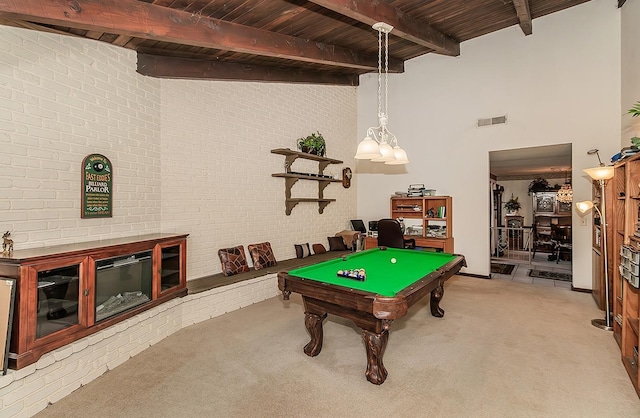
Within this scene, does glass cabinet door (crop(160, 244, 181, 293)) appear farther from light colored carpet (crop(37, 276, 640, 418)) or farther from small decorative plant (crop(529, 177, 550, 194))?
small decorative plant (crop(529, 177, 550, 194))

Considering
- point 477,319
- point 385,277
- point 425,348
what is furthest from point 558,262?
point 385,277

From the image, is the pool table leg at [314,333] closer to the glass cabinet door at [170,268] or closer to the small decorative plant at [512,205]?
the glass cabinet door at [170,268]

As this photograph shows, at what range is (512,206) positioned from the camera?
403 inches

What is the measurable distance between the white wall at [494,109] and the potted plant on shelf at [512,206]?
563 cm

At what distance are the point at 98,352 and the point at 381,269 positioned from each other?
103 inches

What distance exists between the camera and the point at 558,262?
299 inches

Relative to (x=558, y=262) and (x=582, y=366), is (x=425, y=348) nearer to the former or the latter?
(x=582, y=366)

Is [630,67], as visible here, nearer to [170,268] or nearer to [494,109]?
[494,109]

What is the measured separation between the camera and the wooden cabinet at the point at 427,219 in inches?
234

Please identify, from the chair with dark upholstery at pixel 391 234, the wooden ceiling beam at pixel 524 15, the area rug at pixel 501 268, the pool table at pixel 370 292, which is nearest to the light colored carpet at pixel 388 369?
the pool table at pixel 370 292

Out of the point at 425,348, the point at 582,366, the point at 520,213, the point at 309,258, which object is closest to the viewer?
the point at 582,366

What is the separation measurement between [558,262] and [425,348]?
22.0ft

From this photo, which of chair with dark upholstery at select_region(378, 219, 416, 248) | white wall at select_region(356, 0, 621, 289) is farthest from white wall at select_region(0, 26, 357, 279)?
white wall at select_region(356, 0, 621, 289)

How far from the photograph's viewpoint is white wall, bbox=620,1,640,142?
3918mm
